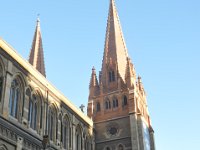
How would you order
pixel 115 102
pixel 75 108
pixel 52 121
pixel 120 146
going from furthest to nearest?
pixel 115 102
pixel 120 146
pixel 75 108
pixel 52 121

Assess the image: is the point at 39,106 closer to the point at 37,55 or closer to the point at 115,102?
the point at 115,102

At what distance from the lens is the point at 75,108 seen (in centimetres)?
3675

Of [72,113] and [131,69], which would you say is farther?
[131,69]

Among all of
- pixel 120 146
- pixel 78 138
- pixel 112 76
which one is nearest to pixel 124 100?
pixel 112 76

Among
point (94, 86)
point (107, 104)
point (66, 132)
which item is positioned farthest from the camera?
point (94, 86)

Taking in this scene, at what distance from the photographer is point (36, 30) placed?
5388cm

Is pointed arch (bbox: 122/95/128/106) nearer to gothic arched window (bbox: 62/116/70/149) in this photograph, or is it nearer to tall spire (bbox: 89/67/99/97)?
tall spire (bbox: 89/67/99/97)

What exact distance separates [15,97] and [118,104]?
19.0 metres

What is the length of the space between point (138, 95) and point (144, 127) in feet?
14.9

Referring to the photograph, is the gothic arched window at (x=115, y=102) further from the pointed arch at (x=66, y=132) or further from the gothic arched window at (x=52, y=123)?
the gothic arched window at (x=52, y=123)

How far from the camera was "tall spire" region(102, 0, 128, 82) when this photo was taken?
49.1 metres

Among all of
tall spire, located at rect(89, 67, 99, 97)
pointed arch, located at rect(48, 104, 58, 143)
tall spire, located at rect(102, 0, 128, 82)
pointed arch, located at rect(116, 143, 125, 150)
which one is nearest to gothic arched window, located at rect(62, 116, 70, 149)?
pointed arch, located at rect(48, 104, 58, 143)

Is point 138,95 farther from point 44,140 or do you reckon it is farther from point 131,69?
point 44,140

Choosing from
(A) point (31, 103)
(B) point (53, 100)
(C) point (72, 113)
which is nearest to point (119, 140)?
(C) point (72, 113)
